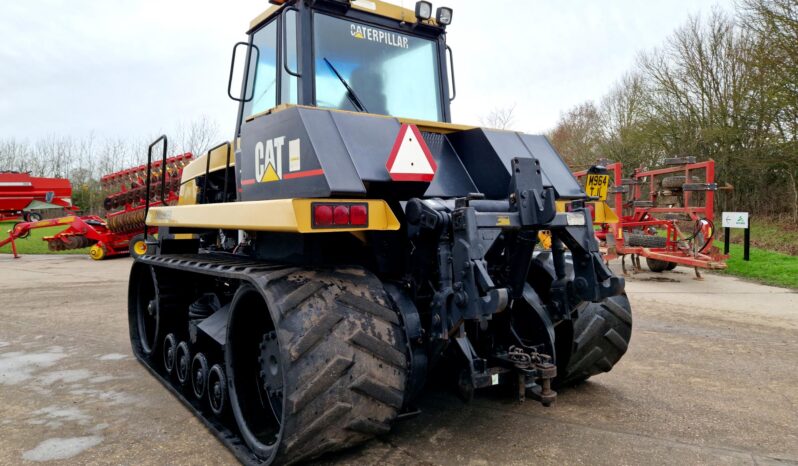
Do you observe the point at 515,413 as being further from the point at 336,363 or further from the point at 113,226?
the point at 113,226

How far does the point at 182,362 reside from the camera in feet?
14.4

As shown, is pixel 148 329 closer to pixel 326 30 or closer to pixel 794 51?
pixel 326 30

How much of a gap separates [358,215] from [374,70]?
1.76 meters

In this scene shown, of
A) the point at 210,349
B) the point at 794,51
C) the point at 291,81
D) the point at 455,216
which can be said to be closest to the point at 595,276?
the point at 455,216

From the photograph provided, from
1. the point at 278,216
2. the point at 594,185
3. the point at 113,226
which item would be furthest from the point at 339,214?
the point at 113,226

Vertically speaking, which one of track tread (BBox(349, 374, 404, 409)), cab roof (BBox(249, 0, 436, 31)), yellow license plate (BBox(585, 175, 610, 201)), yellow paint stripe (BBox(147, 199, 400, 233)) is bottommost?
track tread (BBox(349, 374, 404, 409))

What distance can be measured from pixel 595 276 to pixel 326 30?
239 cm

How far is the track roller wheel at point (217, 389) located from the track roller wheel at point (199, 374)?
83 millimetres

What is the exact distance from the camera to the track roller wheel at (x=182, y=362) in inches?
170

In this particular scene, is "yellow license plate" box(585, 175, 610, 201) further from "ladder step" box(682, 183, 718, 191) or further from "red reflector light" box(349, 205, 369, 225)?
"ladder step" box(682, 183, 718, 191)

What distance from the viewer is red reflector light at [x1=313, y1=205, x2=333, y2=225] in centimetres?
267

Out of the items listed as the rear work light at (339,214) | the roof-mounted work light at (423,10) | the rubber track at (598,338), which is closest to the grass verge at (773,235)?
the rubber track at (598,338)

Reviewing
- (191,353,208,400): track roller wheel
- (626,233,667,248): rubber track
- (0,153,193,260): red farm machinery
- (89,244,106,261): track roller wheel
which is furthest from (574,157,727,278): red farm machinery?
(89,244,106,261): track roller wheel

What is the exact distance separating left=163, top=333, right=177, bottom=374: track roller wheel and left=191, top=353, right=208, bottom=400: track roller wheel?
1.47 ft
